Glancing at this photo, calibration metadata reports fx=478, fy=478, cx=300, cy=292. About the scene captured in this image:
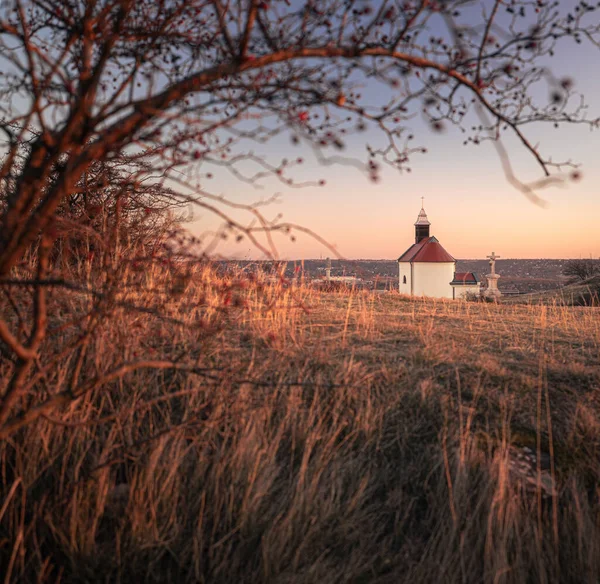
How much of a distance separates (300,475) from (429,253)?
52.6 metres

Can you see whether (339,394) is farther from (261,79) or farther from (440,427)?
(261,79)

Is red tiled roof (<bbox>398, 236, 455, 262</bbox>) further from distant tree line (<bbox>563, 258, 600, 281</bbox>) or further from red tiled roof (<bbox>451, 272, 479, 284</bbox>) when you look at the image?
distant tree line (<bbox>563, 258, 600, 281</bbox>)

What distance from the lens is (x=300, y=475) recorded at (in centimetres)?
254

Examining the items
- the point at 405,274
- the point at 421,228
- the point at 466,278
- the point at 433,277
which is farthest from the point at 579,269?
the point at 466,278

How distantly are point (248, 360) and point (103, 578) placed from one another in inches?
78.2

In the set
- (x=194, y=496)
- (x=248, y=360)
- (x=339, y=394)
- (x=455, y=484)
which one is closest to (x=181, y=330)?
(x=248, y=360)

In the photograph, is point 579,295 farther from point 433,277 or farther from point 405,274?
point 405,274

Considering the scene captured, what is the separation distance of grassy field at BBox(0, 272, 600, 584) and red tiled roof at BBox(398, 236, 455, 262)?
49740 mm

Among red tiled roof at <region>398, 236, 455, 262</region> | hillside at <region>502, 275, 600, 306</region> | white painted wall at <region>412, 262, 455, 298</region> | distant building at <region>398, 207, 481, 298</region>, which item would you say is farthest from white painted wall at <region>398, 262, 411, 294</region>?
hillside at <region>502, 275, 600, 306</region>

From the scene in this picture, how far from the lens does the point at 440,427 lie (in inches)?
131

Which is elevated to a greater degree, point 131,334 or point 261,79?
point 261,79

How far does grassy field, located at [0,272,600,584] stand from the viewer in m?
2.25

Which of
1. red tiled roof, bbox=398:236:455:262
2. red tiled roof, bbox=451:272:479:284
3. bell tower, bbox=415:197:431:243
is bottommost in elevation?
red tiled roof, bbox=451:272:479:284

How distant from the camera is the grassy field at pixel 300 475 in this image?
2250 mm
